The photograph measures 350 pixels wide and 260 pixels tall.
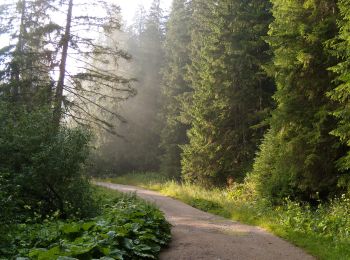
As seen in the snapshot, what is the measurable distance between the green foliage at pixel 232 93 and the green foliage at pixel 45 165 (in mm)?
10719

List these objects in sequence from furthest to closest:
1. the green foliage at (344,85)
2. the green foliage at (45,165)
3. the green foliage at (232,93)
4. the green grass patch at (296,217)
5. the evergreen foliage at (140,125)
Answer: the evergreen foliage at (140,125) < the green foliage at (232,93) < the green foliage at (45,165) < the green foliage at (344,85) < the green grass patch at (296,217)

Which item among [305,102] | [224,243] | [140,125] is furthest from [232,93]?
[140,125]

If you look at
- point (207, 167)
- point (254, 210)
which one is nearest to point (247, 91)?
point (207, 167)

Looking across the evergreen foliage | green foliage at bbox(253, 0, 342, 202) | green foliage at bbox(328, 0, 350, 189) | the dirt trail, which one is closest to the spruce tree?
the evergreen foliage

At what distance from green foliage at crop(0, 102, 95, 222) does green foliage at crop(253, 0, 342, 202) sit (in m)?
6.76

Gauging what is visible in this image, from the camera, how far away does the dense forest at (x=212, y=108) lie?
11156 millimetres

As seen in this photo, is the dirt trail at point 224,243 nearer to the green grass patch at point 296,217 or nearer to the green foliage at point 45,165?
the green grass patch at point 296,217

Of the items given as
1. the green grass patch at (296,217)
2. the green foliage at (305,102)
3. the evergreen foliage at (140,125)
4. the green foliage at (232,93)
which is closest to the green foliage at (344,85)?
the green foliage at (305,102)

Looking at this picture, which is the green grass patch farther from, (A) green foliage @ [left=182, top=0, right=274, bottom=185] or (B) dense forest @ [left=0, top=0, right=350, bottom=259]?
(A) green foliage @ [left=182, top=0, right=274, bottom=185]

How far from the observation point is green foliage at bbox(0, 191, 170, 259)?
5715 mm

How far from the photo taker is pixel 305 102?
1336 cm

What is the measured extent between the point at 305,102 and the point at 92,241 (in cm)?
964

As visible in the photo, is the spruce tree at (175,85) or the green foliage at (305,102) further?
the spruce tree at (175,85)

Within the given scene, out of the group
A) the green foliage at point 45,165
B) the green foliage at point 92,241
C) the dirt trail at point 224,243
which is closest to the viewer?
the green foliage at point 92,241
